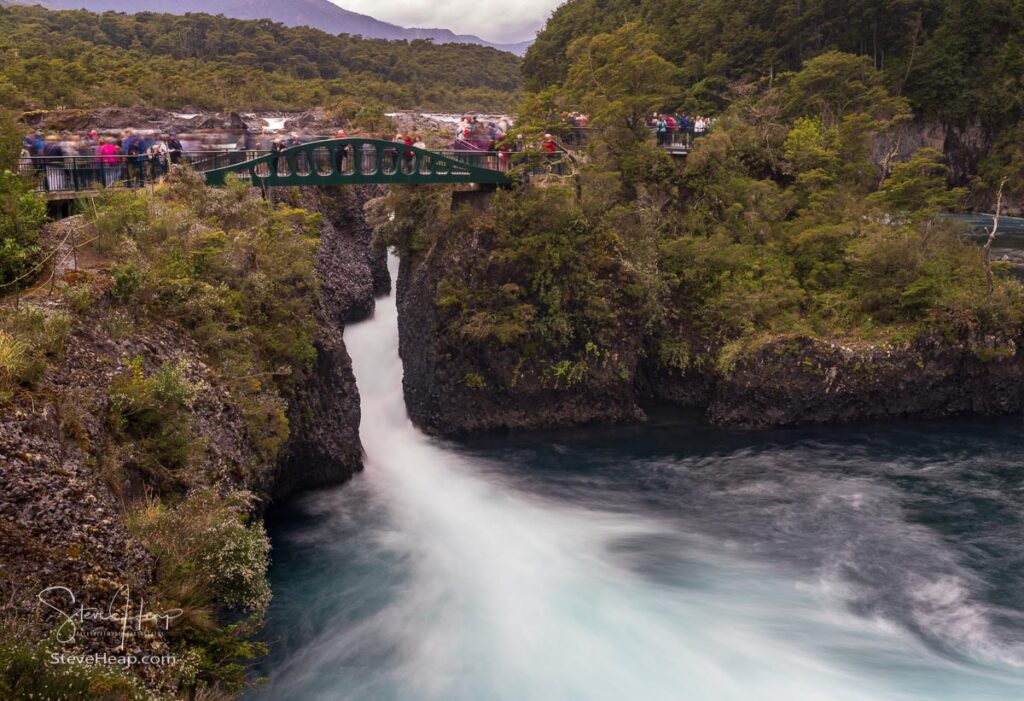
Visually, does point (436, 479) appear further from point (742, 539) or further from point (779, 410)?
point (779, 410)

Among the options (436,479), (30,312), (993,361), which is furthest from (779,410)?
(30,312)

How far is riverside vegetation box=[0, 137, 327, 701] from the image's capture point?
9023 millimetres

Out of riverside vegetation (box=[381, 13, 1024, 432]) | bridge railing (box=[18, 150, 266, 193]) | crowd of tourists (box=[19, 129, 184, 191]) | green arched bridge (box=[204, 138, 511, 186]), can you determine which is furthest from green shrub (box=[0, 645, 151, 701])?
riverside vegetation (box=[381, 13, 1024, 432])

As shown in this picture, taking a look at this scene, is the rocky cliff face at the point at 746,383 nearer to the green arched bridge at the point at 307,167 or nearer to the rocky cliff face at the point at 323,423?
the green arched bridge at the point at 307,167

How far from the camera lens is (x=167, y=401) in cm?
1236

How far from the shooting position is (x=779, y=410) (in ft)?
89.9

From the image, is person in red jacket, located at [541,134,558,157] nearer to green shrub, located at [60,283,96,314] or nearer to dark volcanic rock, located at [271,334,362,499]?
dark volcanic rock, located at [271,334,362,499]

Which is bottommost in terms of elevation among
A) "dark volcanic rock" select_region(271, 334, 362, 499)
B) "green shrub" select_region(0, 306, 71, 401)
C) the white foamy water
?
the white foamy water

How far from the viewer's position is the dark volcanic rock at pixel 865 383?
1072 inches

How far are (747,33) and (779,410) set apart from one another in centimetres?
3967

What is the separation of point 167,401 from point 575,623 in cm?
923

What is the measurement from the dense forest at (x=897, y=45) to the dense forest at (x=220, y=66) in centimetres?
2196

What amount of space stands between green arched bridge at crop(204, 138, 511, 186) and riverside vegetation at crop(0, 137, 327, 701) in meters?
3.83

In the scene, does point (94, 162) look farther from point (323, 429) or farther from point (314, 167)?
point (323, 429)
